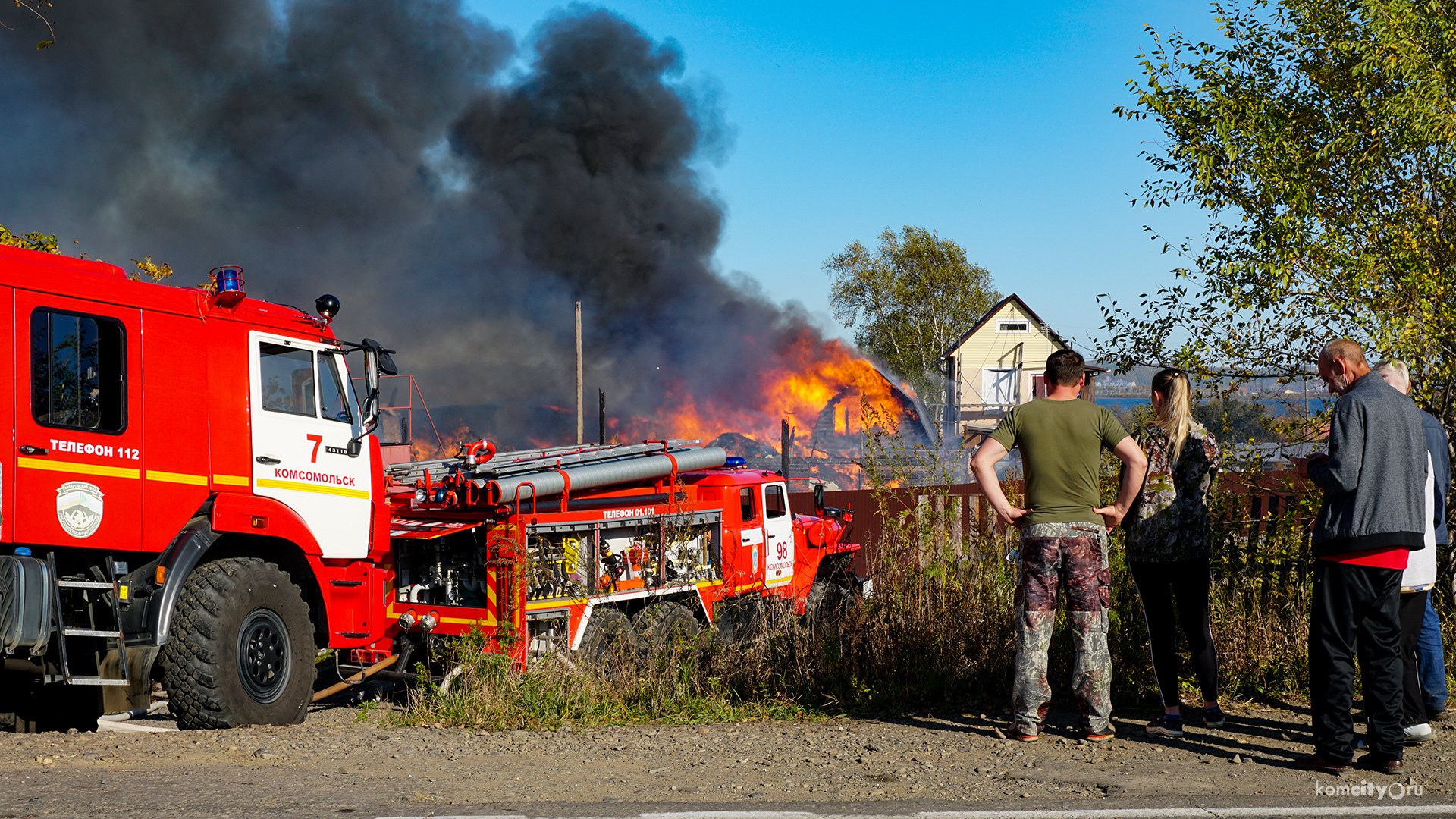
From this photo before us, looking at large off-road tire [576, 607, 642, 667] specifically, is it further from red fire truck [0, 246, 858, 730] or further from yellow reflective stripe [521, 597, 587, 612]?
yellow reflective stripe [521, 597, 587, 612]

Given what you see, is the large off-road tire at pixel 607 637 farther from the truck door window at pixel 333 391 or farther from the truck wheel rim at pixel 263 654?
the truck door window at pixel 333 391

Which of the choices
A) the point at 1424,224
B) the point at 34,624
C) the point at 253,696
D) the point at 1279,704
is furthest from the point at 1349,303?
the point at 34,624

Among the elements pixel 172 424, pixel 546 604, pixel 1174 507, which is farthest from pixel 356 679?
pixel 1174 507

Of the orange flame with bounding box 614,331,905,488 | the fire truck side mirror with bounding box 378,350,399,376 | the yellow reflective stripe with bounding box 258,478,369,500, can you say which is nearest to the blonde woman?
the fire truck side mirror with bounding box 378,350,399,376

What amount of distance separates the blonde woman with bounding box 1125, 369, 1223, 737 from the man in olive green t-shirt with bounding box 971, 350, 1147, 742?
24cm

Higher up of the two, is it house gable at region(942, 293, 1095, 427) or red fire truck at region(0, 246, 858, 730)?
house gable at region(942, 293, 1095, 427)

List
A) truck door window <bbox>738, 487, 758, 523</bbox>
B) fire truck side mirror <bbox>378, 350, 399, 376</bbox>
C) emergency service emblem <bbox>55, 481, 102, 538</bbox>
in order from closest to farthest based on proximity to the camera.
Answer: emergency service emblem <bbox>55, 481, 102, 538</bbox> → fire truck side mirror <bbox>378, 350, 399, 376</bbox> → truck door window <bbox>738, 487, 758, 523</bbox>

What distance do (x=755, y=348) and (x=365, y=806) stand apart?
35835 mm

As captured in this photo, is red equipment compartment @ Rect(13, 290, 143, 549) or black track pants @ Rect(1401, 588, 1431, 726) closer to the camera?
black track pants @ Rect(1401, 588, 1431, 726)

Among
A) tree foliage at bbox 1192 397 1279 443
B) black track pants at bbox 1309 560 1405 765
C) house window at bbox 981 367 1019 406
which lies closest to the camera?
black track pants at bbox 1309 560 1405 765

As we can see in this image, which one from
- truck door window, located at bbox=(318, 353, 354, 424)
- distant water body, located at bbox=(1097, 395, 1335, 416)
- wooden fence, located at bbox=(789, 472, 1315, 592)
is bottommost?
wooden fence, located at bbox=(789, 472, 1315, 592)

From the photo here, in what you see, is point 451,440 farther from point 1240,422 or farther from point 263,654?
point 1240,422

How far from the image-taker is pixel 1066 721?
5859 millimetres

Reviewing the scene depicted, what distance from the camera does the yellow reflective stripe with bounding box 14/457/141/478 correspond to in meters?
5.52
